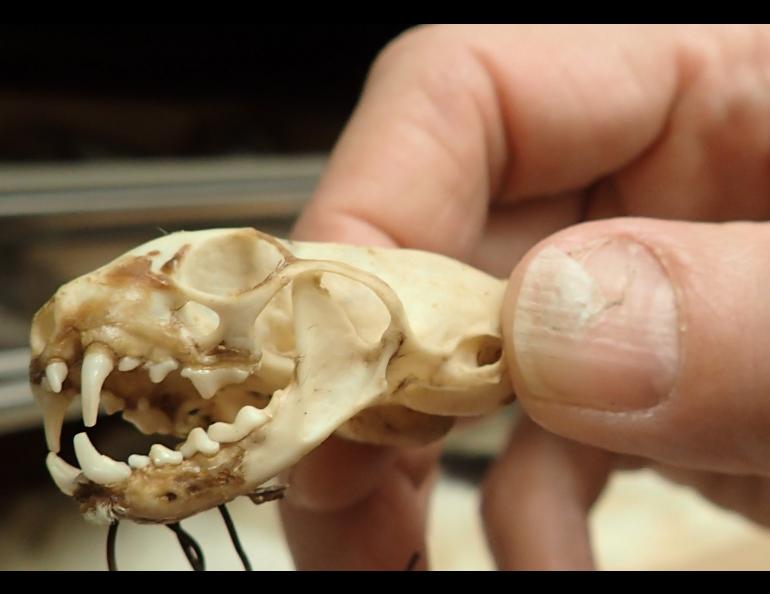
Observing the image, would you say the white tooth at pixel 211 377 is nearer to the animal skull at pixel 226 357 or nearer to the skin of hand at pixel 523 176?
the animal skull at pixel 226 357

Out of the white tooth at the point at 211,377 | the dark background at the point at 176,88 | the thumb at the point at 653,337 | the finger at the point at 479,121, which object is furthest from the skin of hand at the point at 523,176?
the dark background at the point at 176,88

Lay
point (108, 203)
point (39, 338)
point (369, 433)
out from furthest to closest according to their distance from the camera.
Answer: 1. point (108, 203)
2. point (369, 433)
3. point (39, 338)

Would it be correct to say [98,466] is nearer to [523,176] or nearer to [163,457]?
[163,457]

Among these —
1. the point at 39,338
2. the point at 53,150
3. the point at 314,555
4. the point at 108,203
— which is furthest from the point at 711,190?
the point at 53,150

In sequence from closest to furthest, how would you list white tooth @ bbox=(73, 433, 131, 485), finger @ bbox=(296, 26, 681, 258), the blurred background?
white tooth @ bbox=(73, 433, 131, 485) → finger @ bbox=(296, 26, 681, 258) → the blurred background

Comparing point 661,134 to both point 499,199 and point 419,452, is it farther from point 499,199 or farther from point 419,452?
point 419,452

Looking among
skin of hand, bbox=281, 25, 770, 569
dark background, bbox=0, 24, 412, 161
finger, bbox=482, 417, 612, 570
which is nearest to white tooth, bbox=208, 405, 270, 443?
skin of hand, bbox=281, 25, 770, 569

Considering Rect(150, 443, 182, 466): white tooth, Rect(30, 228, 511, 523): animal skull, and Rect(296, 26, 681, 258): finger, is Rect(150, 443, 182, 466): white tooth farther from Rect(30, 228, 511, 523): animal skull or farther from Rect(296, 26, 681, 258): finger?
Rect(296, 26, 681, 258): finger
